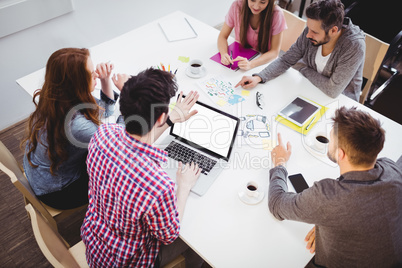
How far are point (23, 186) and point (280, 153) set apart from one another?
4.02 feet

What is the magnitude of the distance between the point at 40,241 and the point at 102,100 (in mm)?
888

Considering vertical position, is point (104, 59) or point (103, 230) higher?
point (104, 59)

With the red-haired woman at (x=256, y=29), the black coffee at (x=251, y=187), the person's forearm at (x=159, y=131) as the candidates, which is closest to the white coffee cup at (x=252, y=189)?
the black coffee at (x=251, y=187)

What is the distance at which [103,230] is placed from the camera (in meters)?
1.25

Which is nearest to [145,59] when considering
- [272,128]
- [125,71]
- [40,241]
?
[125,71]

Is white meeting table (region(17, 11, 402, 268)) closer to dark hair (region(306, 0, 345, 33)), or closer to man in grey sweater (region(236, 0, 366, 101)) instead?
man in grey sweater (region(236, 0, 366, 101))

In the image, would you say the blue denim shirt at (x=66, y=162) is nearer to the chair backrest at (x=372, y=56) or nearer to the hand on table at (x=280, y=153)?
the hand on table at (x=280, y=153)

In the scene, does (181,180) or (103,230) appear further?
(181,180)

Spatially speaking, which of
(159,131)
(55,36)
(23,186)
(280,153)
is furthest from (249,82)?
(55,36)

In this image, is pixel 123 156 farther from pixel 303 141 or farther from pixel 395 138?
pixel 395 138

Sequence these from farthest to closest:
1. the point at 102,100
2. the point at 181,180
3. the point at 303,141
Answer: the point at 102,100 < the point at 303,141 < the point at 181,180

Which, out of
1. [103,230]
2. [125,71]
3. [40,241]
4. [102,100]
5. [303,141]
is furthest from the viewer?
[125,71]

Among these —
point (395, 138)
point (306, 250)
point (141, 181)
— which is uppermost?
point (141, 181)

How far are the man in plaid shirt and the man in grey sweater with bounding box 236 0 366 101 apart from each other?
88 centimetres
